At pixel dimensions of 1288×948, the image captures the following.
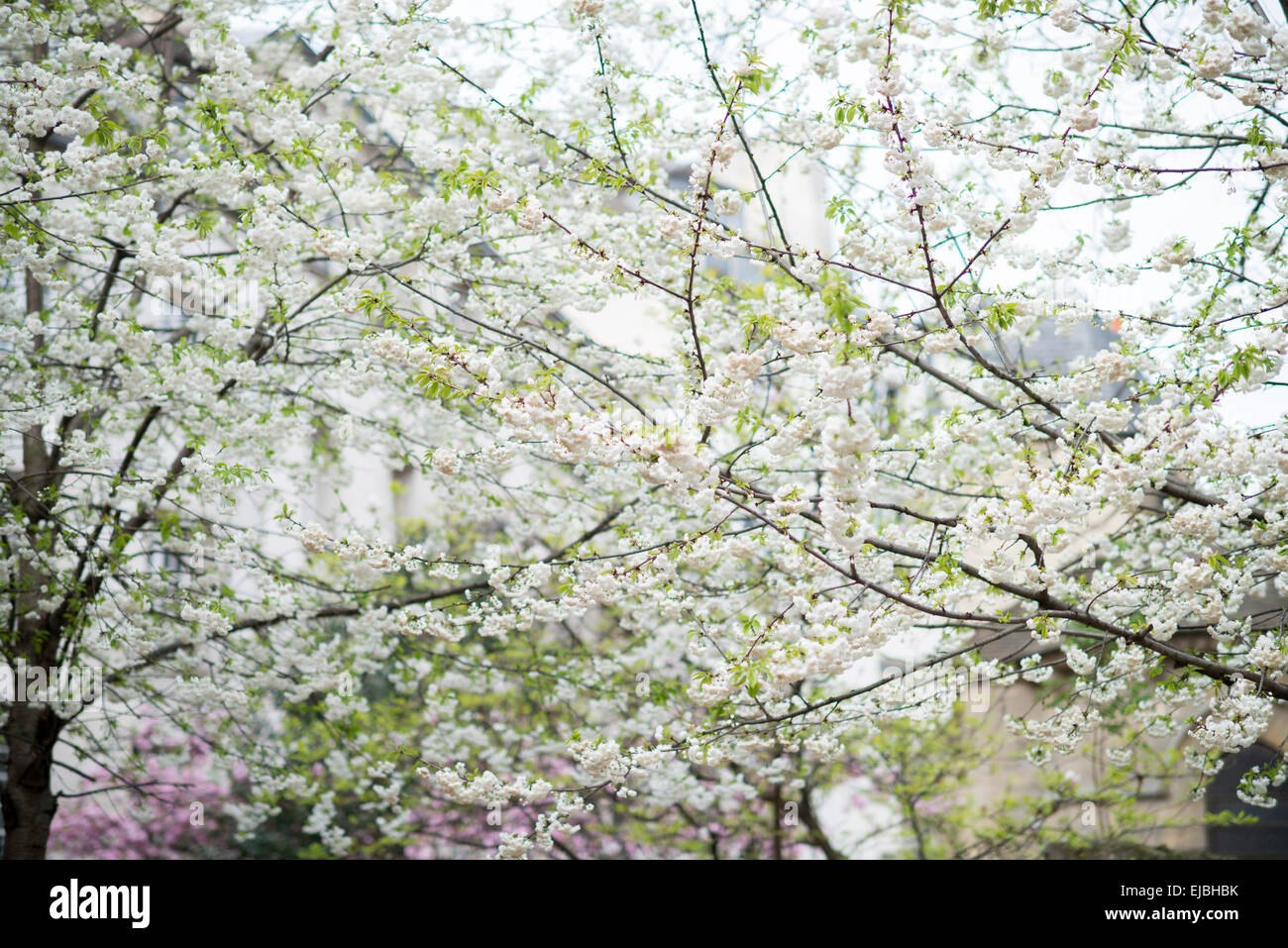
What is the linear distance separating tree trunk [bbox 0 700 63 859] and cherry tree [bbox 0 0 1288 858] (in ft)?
0.07

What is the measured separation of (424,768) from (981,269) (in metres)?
3.23

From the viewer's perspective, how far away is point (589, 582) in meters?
3.81

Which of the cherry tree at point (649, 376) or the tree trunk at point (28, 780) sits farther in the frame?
the tree trunk at point (28, 780)

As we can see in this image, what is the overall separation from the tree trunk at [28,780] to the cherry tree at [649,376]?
A: 0.02m

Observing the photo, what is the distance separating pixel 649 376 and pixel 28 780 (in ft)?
13.4

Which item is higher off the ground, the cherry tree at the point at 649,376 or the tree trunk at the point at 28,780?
the cherry tree at the point at 649,376

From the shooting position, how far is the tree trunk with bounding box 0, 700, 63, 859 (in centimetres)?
559

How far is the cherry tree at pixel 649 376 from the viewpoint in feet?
11.6

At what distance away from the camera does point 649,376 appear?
5664mm

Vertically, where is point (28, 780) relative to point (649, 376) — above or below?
below

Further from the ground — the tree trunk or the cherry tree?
the cherry tree

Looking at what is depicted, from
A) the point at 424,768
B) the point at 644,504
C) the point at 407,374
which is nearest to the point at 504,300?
the point at 407,374

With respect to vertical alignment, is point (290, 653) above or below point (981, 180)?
below
